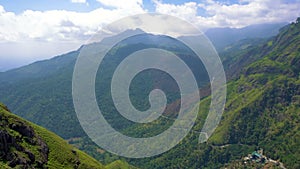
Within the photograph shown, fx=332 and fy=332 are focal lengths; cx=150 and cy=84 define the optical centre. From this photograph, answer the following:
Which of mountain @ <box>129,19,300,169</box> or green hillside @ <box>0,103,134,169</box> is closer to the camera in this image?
green hillside @ <box>0,103,134,169</box>

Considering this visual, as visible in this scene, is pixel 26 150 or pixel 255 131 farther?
pixel 255 131

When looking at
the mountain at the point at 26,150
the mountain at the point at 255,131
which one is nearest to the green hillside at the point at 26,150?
the mountain at the point at 26,150

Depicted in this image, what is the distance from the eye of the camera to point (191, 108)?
7751 inches

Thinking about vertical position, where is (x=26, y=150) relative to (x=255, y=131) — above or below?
above

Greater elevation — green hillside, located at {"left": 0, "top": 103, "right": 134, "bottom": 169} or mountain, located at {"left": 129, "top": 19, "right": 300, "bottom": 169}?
green hillside, located at {"left": 0, "top": 103, "right": 134, "bottom": 169}

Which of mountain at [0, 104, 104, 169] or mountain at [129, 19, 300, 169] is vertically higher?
mountain at [0, 104, 104, 169]

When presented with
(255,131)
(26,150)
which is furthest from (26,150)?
(255,131)

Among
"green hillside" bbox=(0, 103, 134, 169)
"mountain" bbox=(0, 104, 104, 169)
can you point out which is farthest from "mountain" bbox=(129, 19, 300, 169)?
"mountain" bbox=(0, 104, 104, 169)

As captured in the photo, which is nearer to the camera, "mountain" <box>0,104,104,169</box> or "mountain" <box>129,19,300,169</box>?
"mountain" <box>0,104,104,169</box>

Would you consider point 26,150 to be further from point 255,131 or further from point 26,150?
point 255,131

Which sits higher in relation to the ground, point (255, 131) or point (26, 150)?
point (26, 150)

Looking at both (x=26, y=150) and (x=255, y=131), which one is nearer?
(x=26, y=150)

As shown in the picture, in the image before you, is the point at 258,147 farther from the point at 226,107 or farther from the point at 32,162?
the point at 32,162

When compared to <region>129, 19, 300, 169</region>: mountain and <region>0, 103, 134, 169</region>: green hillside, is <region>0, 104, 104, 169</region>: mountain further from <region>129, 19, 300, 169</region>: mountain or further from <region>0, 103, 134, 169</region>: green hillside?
<region>129, 19, 300, 169</region>: mountain
